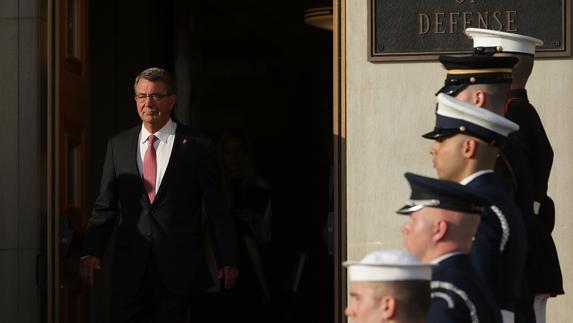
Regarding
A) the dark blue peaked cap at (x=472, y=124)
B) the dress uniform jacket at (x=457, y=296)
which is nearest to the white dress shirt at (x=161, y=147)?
the dark blue peaked cap at (x=472, y=124)

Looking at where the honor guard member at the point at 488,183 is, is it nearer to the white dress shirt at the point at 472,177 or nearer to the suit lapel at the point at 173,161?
the white dress shirt at the point at 472,177

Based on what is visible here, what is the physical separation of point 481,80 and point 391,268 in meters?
2.25

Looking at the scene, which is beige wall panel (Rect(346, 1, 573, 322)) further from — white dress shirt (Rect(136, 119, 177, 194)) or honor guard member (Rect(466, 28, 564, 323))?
honor guard member (Rect(466, 28, 564, 323))

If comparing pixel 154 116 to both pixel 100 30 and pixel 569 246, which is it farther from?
pixel 100 30

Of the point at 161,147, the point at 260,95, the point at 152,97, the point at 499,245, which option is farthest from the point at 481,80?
the point at 260,95

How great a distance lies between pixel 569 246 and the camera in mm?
10039

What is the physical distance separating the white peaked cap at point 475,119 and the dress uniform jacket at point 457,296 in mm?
969

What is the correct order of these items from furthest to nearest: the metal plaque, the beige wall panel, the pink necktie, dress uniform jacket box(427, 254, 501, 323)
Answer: the beige wall panel
the metal plaque
the pink necktie
dress uniform jacket box(427, 254, 501, 323)

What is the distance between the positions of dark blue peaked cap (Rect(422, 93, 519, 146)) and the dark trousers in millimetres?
3290

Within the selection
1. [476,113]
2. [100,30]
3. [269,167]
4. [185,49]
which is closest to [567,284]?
[476,113]

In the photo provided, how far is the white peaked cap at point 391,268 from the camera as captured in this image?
539 cm

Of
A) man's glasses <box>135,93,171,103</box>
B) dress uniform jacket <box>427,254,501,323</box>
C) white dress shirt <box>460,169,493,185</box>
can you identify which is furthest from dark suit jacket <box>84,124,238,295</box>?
dress uniform jacket <box>427,254,501,323</box>

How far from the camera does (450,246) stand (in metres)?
5.90

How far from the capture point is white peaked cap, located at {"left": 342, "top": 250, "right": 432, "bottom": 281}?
5387 millimetres
